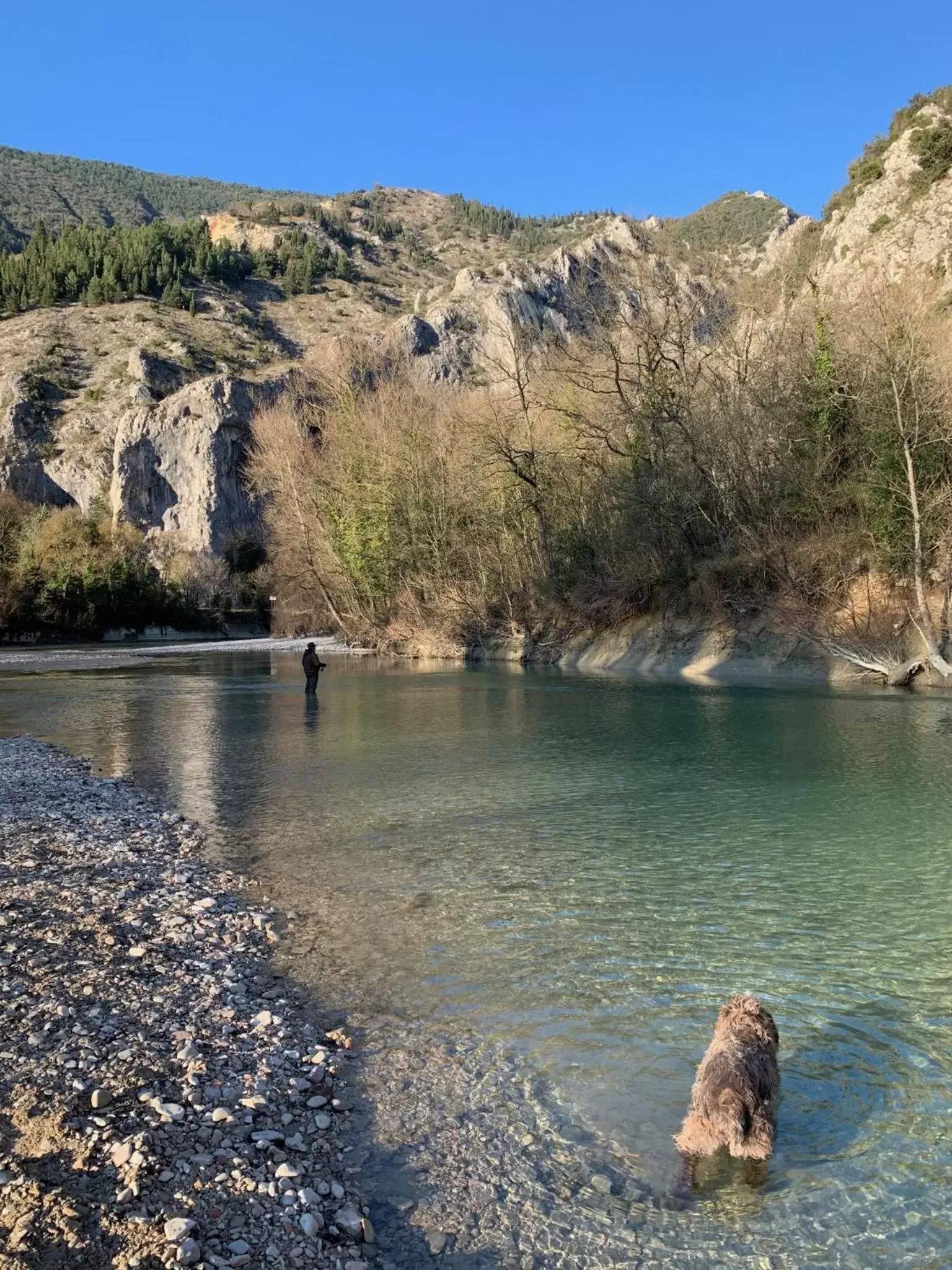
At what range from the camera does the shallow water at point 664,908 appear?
390 cm

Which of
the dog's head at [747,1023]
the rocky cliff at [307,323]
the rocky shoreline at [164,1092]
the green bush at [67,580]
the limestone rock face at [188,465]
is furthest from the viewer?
the limestone rock face at [188,465]

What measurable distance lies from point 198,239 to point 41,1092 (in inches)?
6271

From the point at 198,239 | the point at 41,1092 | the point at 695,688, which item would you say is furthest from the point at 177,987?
the point at 198,239

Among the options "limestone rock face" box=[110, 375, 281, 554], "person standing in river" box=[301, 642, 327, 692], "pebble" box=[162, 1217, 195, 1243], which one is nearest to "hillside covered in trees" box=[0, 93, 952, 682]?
"limestone rock face" box=[110, 375, 281, 554]

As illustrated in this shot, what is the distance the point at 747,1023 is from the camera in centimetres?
420

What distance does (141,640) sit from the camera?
255 ft

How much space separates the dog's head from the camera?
417 centimetres

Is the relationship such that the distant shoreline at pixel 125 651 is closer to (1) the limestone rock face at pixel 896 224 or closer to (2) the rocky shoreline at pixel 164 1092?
(2) the rocky shoreline at pixel 164 1092

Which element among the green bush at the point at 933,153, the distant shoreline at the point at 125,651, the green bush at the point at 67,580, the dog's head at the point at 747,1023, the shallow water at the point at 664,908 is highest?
the green bush at the point at 933,153

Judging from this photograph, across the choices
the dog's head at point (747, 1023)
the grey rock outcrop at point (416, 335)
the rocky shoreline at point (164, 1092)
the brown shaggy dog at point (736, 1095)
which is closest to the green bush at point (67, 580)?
the grey rock outcrop at point (416, 335)

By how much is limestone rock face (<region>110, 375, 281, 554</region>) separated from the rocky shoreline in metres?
94.7

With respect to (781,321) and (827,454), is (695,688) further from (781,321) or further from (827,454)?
(781,321)

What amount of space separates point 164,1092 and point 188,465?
336ft

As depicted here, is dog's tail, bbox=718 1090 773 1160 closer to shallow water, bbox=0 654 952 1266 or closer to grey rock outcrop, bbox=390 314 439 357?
shallow water, bbox=0 654 952 1266
